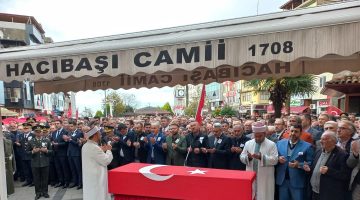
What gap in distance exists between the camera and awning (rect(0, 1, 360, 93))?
3126 millimetres

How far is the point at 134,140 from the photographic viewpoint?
8.51 metres

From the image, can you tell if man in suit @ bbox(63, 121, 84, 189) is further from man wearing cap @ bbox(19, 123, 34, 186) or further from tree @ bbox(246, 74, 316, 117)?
tree @ bbox(246, 74, 316, 117)

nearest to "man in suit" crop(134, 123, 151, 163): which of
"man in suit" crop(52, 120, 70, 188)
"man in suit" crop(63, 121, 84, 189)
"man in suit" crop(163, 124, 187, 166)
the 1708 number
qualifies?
"man in suit" crop(163, 124, 187, 166)

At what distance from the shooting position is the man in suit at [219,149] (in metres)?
7.05

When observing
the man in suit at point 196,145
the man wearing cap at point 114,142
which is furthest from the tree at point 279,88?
the man wearing cap at point 114,142

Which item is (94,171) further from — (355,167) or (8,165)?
(355,167)

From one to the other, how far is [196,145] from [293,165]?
2.78 metres

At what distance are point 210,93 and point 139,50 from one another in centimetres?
9790

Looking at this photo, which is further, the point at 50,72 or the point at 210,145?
the point at 210,145

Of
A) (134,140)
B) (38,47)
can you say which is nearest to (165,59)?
(38,47)

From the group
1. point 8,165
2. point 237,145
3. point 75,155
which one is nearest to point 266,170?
point 237,145

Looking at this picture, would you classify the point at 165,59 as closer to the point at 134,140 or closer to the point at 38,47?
the point at 38,47

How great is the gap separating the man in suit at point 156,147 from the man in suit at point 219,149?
4.05 ft

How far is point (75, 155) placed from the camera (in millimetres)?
8867
